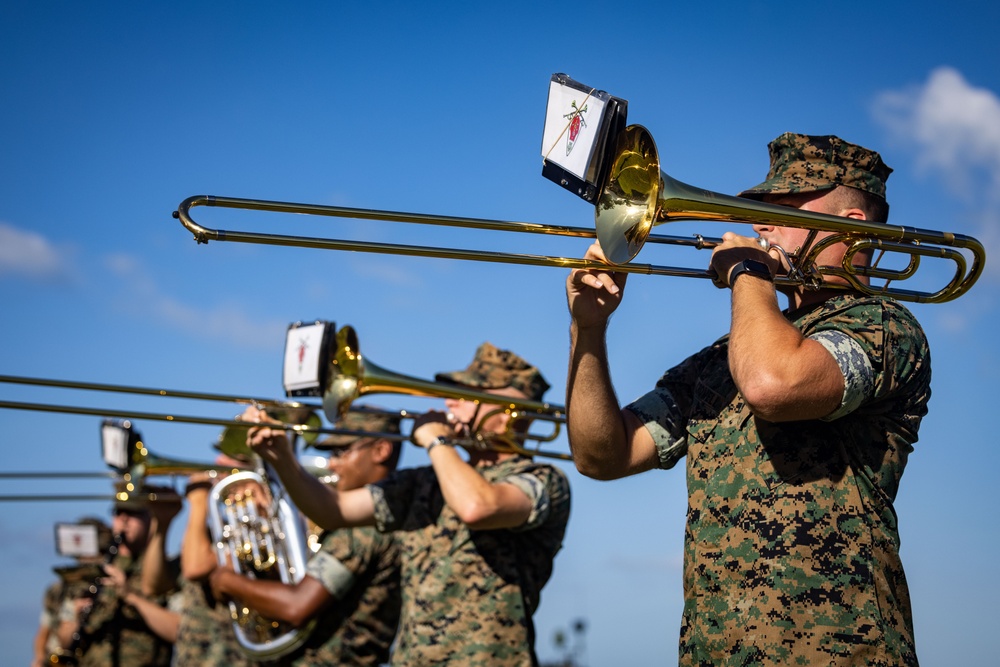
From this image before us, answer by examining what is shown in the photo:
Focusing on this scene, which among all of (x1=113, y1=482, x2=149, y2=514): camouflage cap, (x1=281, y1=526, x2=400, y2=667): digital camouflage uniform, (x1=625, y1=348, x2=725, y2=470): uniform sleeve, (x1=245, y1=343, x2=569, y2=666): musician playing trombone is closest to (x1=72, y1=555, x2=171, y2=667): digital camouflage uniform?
(x1=113, y1=482, x2=149, y2=514): camouflage cap

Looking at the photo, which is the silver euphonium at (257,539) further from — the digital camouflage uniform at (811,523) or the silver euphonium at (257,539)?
the digital camouflage uniform at (811,523)

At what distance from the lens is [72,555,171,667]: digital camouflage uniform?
843 cm

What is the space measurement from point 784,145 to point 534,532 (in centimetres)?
227

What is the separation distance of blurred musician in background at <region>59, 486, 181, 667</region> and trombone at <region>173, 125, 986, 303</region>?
521 cm

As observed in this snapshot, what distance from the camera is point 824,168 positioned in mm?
3504

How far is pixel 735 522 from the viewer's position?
303cm

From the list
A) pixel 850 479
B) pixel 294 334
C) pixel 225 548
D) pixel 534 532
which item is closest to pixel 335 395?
pixel 294 334

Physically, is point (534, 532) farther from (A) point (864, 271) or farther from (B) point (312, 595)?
(A) point (864, 271)

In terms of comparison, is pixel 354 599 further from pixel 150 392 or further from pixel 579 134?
pixel 579 134

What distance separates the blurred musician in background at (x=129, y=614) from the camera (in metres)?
8.43

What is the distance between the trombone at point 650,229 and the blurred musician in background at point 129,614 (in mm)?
5211

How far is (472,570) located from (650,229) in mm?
2247

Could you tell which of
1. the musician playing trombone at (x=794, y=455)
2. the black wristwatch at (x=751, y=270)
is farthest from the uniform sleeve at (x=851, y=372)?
the black wristwatch at (x=751, y=270)

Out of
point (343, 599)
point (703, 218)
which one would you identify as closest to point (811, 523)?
point (703, 218)
